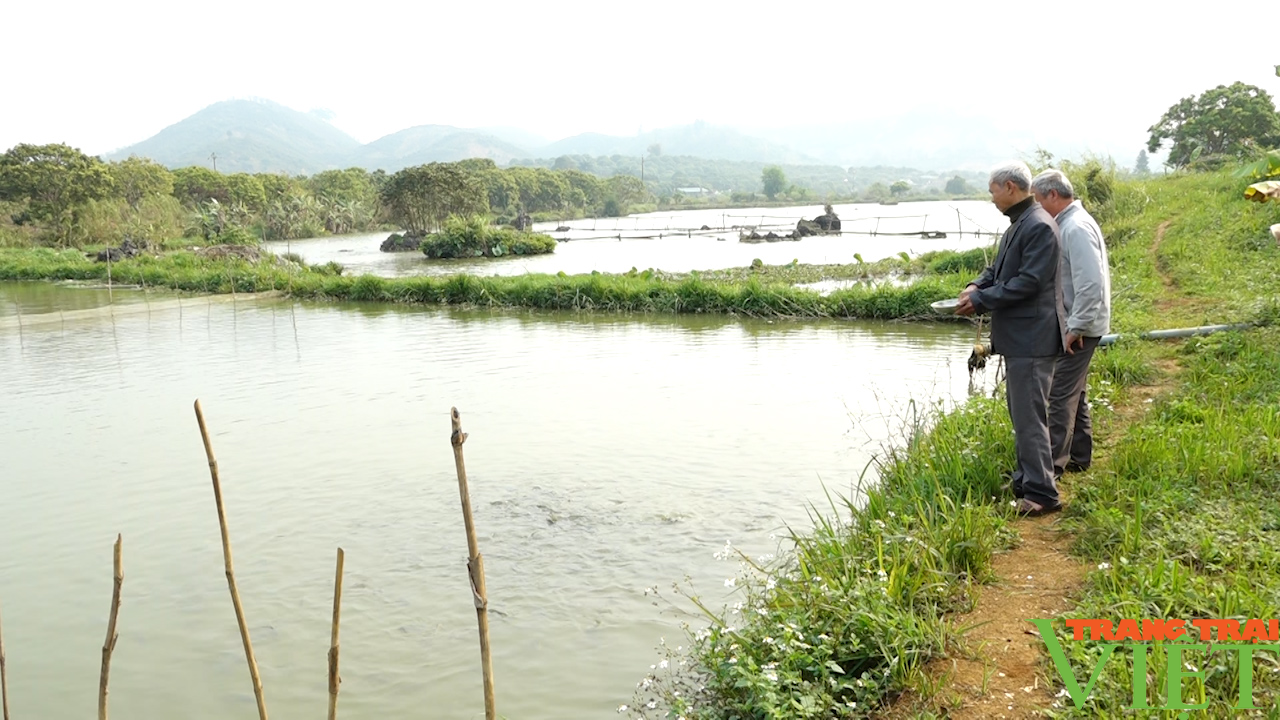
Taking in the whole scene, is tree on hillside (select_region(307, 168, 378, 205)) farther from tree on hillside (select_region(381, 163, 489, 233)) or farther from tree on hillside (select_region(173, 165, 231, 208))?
tree on hillside (select_region(381, 163, 489, 233))

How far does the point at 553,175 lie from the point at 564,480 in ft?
331

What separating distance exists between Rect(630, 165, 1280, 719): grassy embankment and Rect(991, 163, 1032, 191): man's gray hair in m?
1.50

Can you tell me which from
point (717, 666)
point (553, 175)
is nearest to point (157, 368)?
point (717, 666)

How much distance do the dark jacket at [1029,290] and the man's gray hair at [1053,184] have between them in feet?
0.52

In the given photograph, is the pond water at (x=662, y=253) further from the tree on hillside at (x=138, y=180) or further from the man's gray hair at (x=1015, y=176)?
the man's gray hair at (x=1015, y=176)

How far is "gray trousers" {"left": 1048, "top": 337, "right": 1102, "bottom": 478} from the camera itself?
449 centimetres

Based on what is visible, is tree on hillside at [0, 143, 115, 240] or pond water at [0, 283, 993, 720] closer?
pond water at [0, 283, 993, 720]

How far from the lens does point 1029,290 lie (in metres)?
4.22

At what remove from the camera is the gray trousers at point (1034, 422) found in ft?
14.0

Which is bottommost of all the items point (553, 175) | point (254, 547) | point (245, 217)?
point (254, 547)

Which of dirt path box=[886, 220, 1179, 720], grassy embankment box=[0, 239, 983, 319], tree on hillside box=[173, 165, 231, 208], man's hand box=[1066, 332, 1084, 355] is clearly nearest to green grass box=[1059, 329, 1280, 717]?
dirt path box=[886, 220, 1179, 720]

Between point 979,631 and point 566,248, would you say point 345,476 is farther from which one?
point 566,248

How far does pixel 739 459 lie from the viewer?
7.49m

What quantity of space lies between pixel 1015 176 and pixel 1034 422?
121 centimetres
